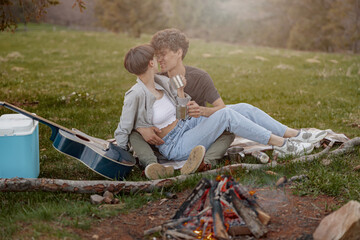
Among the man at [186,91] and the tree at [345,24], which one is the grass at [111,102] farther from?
the tree at [345,24]

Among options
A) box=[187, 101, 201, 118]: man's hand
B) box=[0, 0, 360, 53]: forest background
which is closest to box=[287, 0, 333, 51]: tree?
box=[0, 0, 360, 53]: forest background

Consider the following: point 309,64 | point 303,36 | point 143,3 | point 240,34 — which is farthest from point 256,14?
point 309,64

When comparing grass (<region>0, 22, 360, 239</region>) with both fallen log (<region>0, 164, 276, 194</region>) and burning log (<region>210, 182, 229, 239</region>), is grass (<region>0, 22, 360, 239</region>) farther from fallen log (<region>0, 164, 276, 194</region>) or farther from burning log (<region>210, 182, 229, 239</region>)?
burning log (<region>210, 182, 229, 239</region>)

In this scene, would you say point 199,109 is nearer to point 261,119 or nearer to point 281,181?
point 261,119

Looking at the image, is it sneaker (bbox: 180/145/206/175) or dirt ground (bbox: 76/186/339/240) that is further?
sneaker (bbox: 180/145/206/175)

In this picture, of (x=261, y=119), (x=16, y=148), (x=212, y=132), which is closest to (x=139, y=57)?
(x=212, y=132)

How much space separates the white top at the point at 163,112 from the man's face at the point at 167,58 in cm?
41

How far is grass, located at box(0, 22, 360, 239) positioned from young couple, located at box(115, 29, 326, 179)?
0.44 m

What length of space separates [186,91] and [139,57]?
111cm

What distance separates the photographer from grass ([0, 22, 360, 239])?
11.8 feet

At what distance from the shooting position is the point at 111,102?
344 inches

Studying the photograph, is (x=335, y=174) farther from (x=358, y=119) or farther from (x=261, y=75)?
(x=261, y=75)

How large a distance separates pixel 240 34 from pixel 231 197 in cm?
4450

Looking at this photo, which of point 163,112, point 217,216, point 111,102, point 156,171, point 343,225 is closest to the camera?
point 343,225
